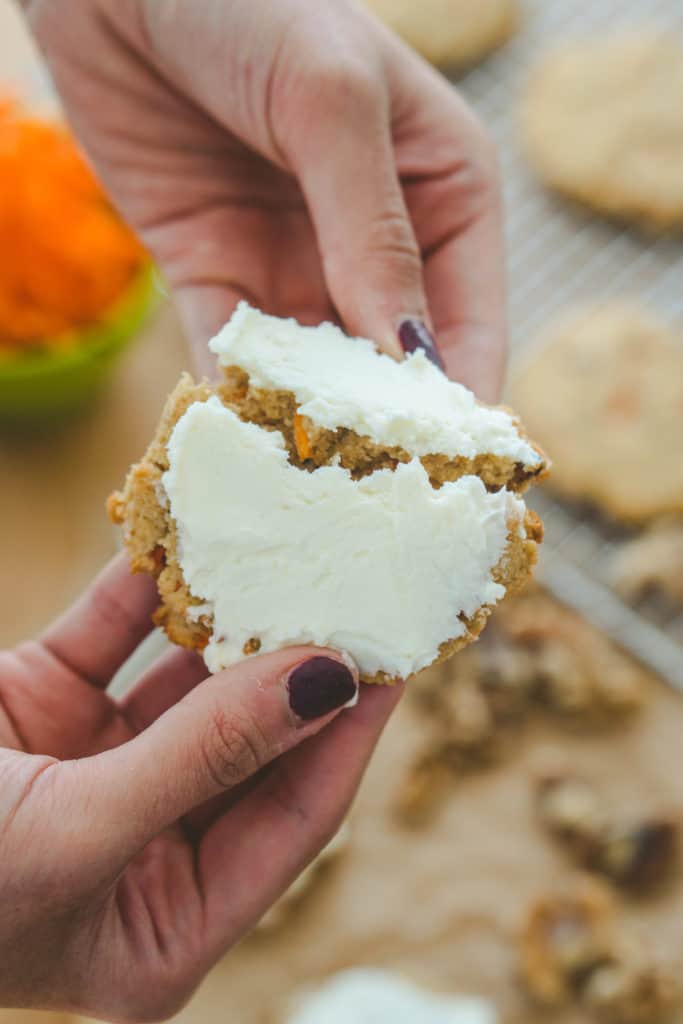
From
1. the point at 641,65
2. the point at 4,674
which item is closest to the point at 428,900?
the point at 4,674

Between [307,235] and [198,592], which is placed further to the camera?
[307,235]

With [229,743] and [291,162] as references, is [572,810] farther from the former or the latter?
[291,162]

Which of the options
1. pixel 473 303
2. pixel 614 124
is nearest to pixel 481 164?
pixel 473 303

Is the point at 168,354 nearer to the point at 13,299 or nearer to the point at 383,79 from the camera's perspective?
the point at 13,299

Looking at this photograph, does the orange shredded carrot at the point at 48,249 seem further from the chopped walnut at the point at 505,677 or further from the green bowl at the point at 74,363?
the chopped walnut at the point at 505,677

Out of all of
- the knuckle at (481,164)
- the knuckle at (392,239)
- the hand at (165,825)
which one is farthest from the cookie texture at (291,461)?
the knuckle at (481,164)

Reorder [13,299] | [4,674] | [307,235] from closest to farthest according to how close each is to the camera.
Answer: [4,674] < [307,235] < [13,299]
